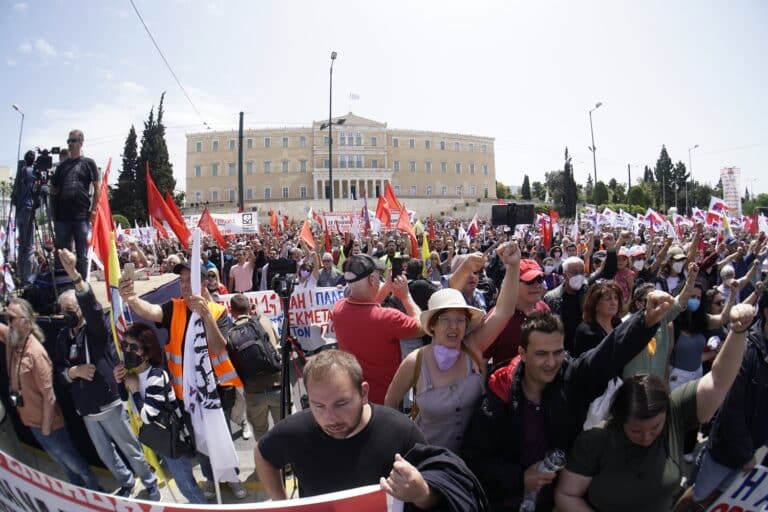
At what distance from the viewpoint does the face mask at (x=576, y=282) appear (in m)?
4.20

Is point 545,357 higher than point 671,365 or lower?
higher

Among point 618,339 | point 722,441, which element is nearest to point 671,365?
point 722,441

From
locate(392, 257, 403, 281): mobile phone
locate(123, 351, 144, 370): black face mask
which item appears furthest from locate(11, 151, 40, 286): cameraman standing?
locate(392, 257, 403, 281): mobile phone

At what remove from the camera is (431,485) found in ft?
4.85

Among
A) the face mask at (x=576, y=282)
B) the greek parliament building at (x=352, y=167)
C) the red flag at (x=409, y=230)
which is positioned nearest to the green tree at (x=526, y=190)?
the greek parliament building at (x=352, y=167)

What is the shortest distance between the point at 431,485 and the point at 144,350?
240 cm

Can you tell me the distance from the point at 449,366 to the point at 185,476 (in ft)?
6.41

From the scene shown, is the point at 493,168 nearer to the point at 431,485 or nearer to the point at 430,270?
the point at 430,270

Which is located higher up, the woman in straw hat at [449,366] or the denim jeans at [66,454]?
the woman in straw hat at [449,366]

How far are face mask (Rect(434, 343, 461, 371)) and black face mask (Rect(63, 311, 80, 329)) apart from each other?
2173 mm

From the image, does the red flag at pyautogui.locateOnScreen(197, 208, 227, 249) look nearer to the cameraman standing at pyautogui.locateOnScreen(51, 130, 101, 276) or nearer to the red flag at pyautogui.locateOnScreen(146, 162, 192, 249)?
the red flag at pyautogui.locateOnScreen(146, 162, 192, 249)

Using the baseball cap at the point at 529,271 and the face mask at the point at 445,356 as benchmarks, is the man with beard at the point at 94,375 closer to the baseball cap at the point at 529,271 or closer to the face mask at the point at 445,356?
the face mask at the point at 445,356

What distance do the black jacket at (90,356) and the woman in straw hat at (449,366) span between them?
6.05ft

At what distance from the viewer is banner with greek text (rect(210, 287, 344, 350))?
641cm
